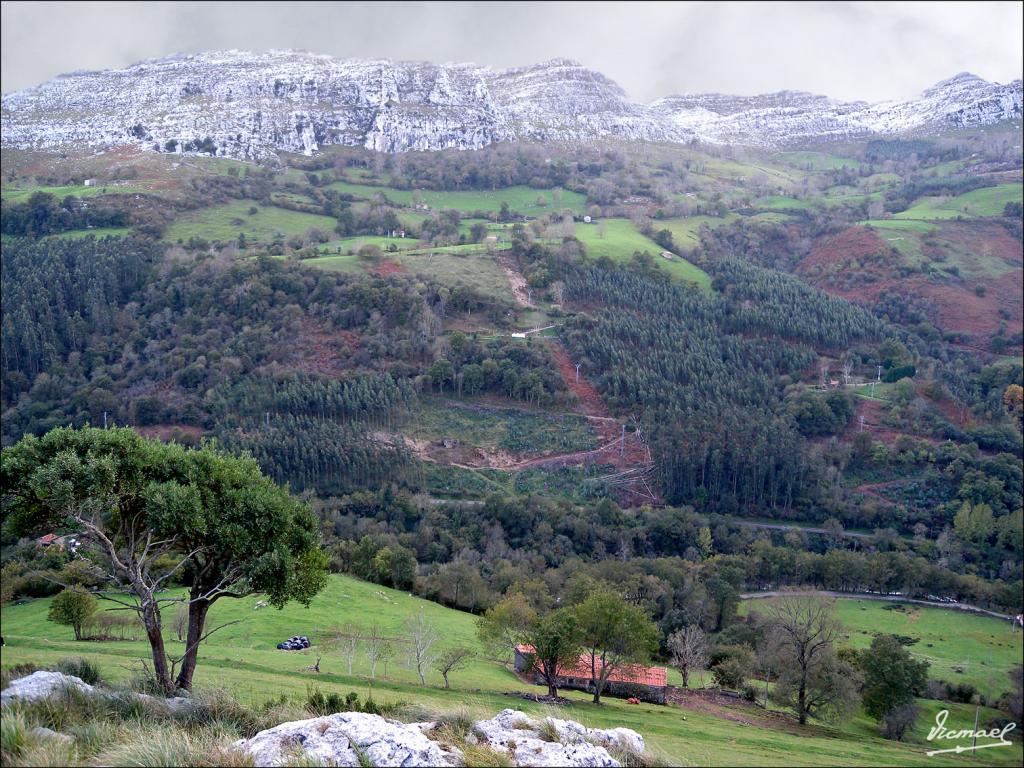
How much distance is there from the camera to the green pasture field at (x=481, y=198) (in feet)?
360

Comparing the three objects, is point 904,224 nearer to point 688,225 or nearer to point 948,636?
point 688,225

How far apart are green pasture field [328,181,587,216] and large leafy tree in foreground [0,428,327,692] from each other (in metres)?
95.2

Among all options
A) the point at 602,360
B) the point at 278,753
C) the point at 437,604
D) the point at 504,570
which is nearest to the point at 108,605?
the point at 437,604

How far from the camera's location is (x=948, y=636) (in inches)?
1257

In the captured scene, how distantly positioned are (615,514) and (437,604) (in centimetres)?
1591

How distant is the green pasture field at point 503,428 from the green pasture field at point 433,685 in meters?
23.6

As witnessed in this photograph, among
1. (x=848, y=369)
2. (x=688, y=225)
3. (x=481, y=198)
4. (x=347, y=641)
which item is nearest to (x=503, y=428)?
(x=848, y=369)

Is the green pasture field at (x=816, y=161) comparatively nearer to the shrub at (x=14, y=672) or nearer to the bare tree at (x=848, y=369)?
the bare tree at (x=848, y=369)

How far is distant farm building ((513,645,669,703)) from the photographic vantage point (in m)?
25.3

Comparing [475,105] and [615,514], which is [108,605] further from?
[475,105]

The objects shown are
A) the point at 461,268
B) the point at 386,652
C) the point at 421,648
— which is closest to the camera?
the point at 421,648

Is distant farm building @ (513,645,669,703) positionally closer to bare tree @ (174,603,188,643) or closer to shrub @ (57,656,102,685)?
bare tree @ (174,603,188,643)

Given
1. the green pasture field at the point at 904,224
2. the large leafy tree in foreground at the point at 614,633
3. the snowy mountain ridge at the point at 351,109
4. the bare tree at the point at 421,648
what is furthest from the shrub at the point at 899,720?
the snowy mountain ridge at the point at 351,109

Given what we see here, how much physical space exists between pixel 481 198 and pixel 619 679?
3833 inches
